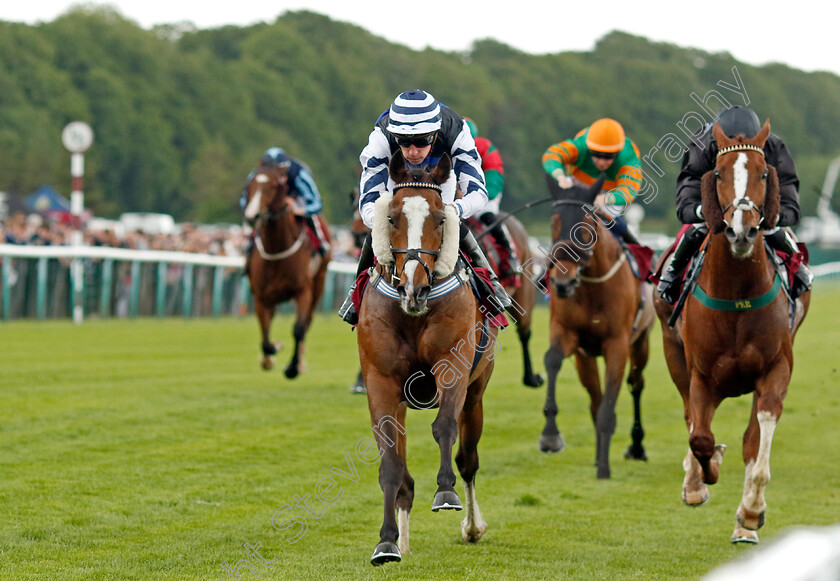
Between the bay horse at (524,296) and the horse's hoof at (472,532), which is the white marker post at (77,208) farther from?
the horse's hoof at (472,532)

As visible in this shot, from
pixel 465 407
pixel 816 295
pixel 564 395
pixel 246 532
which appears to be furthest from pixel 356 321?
pixel 816 295

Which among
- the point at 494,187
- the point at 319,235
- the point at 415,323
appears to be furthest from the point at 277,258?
the point at 415,323

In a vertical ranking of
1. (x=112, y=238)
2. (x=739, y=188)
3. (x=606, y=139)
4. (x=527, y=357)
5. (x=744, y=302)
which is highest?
(x=606, y=139)

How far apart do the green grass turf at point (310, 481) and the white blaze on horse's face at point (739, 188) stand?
162cm

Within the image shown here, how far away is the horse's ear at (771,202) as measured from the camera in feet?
19.8

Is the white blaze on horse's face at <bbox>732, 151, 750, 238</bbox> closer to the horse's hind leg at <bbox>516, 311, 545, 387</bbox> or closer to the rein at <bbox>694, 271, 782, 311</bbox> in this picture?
the rein at <bbox>694, 271, 782, 311</bbox>

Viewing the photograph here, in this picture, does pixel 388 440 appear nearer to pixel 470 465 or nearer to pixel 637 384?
pixel 470 465

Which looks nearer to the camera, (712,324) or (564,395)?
(712,324)

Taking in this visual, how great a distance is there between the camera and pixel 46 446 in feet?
28.5

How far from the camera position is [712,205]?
6.13 meters

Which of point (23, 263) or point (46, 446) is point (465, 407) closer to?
point (46, 446)

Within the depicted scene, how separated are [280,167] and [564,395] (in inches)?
156

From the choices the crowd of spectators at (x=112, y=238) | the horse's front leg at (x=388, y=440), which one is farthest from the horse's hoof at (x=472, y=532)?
the crowd of spectators at (x=112, y=238)

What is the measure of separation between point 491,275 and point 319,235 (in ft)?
22.1
